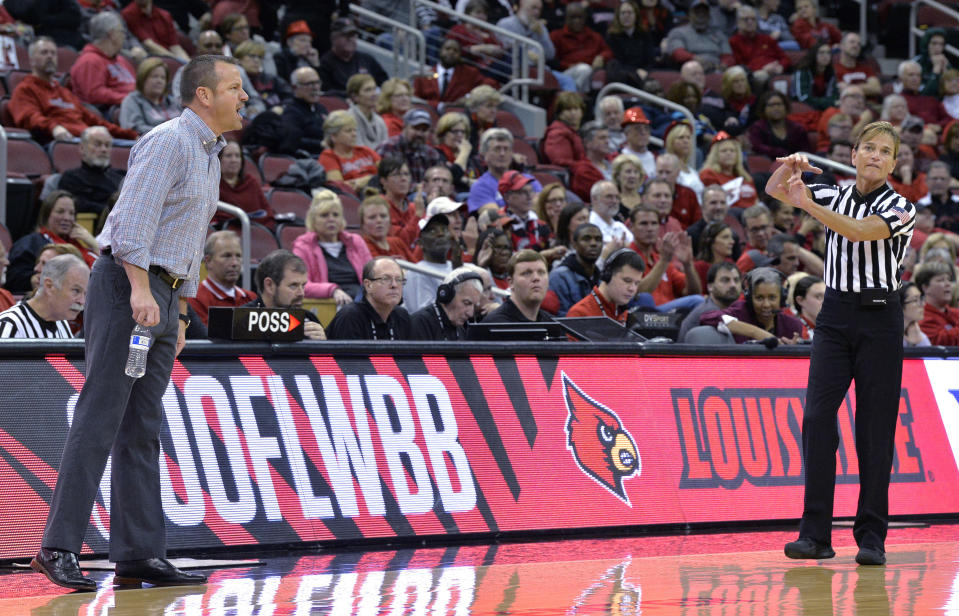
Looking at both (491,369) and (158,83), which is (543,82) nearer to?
(158,83)

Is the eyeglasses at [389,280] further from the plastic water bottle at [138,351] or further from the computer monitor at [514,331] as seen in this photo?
the plastic water bottle at [138,351]

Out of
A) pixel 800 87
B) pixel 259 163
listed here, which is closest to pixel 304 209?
pixel 259 163

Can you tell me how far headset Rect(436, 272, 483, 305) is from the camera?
8.98 m

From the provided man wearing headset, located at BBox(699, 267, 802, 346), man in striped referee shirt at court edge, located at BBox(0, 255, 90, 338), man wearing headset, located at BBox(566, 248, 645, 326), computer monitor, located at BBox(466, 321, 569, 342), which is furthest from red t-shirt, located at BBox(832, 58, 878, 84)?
man in striped referee shirt at court edge, located at BBox(0, 255, 90, 338)

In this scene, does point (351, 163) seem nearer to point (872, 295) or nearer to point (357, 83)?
point (357, 83)

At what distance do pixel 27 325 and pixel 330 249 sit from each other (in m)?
3.20

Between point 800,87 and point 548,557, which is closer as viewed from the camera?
point 548,557

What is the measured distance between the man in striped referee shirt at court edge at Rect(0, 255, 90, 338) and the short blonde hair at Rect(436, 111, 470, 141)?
20.2 ft

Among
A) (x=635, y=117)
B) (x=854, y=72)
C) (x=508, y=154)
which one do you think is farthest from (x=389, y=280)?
(x=854, y=72)

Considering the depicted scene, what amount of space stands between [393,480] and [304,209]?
554 centimetres

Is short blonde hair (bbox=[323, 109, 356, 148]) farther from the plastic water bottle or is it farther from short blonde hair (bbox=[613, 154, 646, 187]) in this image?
the plastic water bottle

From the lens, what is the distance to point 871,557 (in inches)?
241

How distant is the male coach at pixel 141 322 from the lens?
17.0 ft

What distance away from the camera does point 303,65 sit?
48.2ft
